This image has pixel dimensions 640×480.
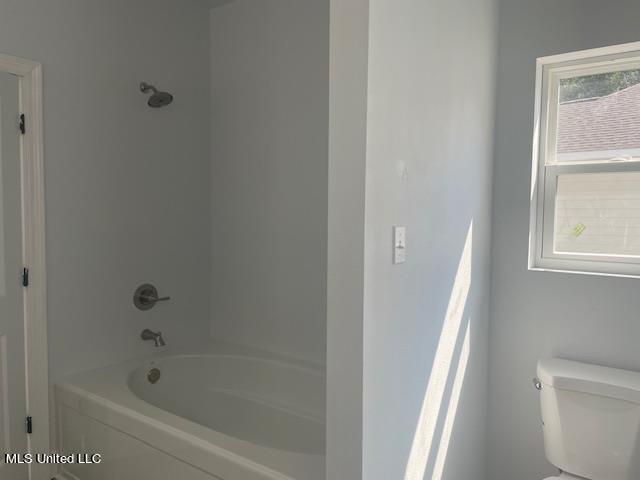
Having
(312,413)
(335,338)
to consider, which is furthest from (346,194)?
(312,413)

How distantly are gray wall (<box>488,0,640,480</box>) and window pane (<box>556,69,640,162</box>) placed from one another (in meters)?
0.17

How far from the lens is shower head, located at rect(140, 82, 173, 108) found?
2473 mm

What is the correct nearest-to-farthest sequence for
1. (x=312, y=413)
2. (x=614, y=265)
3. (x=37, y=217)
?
(x=614, y=265)
(x=37, y=217)
(x=312, y=413)

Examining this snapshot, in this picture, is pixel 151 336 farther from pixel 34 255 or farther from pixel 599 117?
pixel 599 117

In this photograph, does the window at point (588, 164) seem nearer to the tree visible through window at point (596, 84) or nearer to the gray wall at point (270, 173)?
the tree visible through window at point (596, 84)

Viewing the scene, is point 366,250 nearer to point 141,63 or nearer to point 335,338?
→ point 335,338

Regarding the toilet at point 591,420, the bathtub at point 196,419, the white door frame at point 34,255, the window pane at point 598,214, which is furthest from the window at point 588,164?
the white door frame at point 34,255

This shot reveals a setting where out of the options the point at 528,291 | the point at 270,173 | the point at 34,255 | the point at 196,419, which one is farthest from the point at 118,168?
the point at 528,291

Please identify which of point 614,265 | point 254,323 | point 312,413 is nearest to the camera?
point 614,265

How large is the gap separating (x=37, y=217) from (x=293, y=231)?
4.03 feet

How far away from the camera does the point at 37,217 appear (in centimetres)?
212

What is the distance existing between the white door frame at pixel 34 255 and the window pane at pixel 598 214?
227 centimetres

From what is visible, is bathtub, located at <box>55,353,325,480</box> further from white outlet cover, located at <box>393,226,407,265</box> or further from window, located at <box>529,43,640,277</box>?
window, located at <box>529,43,640,277</box>

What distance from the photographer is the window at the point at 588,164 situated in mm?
1838
